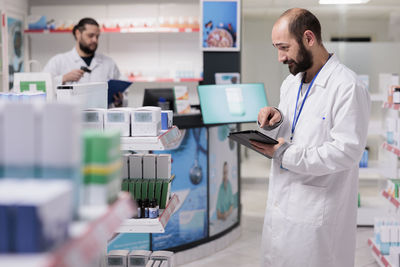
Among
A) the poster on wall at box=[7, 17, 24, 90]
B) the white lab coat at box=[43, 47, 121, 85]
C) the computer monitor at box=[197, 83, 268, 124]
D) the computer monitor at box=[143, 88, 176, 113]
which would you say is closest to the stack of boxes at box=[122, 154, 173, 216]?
the computer monitor at box=[197, 83, 268, 124]

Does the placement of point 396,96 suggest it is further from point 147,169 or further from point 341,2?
point 341,2

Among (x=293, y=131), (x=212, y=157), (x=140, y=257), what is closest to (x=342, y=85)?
(x=293, y=131)

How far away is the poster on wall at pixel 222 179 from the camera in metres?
4.97

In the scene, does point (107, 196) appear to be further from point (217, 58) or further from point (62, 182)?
point (217, 58)

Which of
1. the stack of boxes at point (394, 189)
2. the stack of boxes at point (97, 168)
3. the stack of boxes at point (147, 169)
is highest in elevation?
the stack of boxes at point (97, 168)

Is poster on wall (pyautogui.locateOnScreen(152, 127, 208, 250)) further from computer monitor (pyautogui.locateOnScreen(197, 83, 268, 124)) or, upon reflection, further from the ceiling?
the ceiling

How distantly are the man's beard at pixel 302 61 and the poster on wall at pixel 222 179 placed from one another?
239 centimetres

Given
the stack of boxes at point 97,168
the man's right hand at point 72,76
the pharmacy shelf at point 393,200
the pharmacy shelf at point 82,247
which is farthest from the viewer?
the man's right hand at point 72,76

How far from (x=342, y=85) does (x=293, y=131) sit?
1.13 feet

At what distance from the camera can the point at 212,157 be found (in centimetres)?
496

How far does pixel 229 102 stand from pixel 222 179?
2.57ft

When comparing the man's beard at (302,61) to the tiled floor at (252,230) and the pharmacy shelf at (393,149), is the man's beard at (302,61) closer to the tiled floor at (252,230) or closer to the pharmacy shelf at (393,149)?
the pharmacy shelf at (393,149)

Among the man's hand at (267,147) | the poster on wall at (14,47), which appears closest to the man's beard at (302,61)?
the man's hand at (267,147)

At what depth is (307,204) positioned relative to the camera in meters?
2.51
